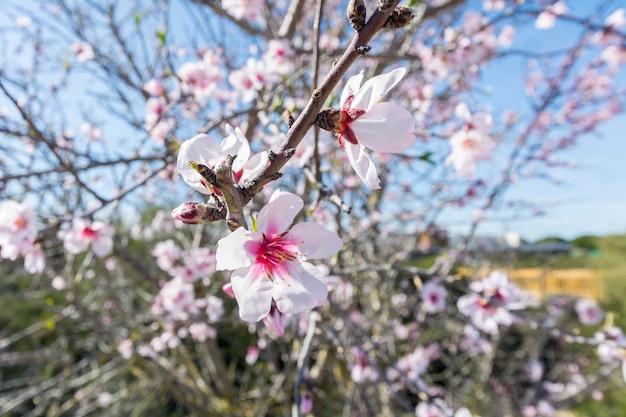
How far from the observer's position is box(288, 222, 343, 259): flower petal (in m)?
0.74

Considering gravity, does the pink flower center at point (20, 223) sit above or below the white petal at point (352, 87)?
below

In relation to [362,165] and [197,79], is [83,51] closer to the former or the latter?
[197,79]

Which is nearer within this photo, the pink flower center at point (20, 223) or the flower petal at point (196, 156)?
the flower petal at point (196, 156)

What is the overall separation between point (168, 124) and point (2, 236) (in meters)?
Result: 1.67

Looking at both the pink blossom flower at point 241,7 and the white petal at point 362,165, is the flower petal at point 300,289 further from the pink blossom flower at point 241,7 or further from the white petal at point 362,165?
the pink blossom flower at point 241,7

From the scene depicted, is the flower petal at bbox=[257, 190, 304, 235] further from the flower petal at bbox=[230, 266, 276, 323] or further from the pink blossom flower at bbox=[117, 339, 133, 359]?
the pink blossom flower at bbox=[117, 339, 133, 359]

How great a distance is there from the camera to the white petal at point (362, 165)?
691mm

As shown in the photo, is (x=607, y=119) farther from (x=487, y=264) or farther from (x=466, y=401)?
(x=466, y=401)

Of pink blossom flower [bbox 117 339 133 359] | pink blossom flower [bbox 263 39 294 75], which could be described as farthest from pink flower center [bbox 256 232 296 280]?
pink blossom flower [bbox 117 339 133 359]

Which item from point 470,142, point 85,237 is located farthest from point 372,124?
point 85,237

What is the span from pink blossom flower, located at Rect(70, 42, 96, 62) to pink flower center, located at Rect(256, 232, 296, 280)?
3058 mm

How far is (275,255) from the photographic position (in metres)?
0.77

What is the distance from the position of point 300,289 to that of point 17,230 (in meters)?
1.37

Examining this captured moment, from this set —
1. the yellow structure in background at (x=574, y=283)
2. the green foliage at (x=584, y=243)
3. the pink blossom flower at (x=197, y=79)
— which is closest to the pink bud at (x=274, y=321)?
the pink blossom flower at (x=197, y=79)
